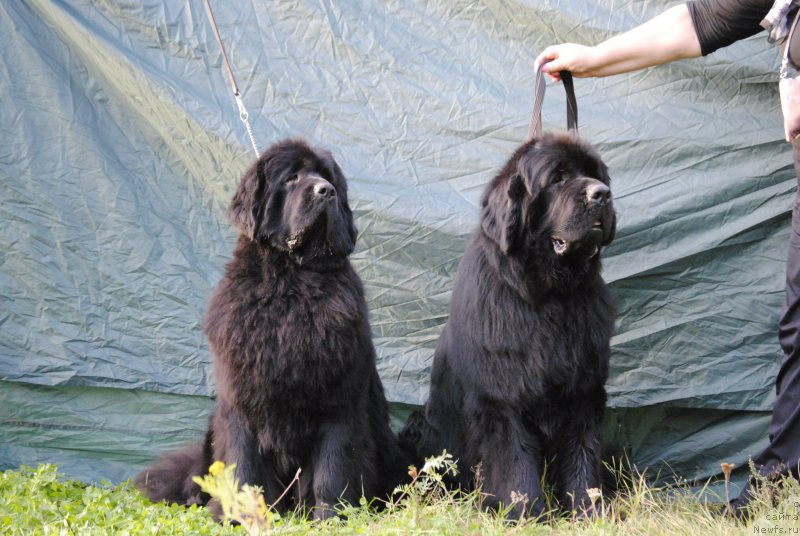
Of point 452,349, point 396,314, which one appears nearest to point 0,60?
point 396,314

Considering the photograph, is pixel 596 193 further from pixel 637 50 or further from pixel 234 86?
pixel 234 86

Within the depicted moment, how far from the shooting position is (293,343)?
3404 mm

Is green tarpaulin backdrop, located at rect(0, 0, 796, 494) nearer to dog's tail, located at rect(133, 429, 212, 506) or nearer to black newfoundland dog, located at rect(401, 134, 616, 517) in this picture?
dog's tail, located at rect(133, 429, 212, 506)

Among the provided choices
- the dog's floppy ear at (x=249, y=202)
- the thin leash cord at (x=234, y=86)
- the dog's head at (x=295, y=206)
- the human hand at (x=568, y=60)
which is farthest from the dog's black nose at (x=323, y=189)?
the human hand at (x=568, y=60)

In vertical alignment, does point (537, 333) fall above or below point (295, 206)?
below

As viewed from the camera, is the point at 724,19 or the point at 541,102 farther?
the point at 541,102

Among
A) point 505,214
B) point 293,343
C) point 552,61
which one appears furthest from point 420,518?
point 552,61

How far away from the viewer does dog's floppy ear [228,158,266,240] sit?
3.50m

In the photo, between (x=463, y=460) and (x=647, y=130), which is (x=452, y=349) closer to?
(x=463, y=460)

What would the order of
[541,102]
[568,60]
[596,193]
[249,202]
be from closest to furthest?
1. [596,193]
2. [249,202]
3. [568,60]
4. [541,102]

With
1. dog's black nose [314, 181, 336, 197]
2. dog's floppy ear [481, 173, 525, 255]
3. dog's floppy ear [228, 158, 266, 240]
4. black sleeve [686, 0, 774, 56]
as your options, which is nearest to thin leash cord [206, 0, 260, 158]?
dog's floppy ear [228, 158, 266, 240]

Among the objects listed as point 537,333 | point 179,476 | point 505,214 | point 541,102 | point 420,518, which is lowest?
point 179,476

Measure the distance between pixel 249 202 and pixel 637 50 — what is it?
1.62 metres

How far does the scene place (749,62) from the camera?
422cm
